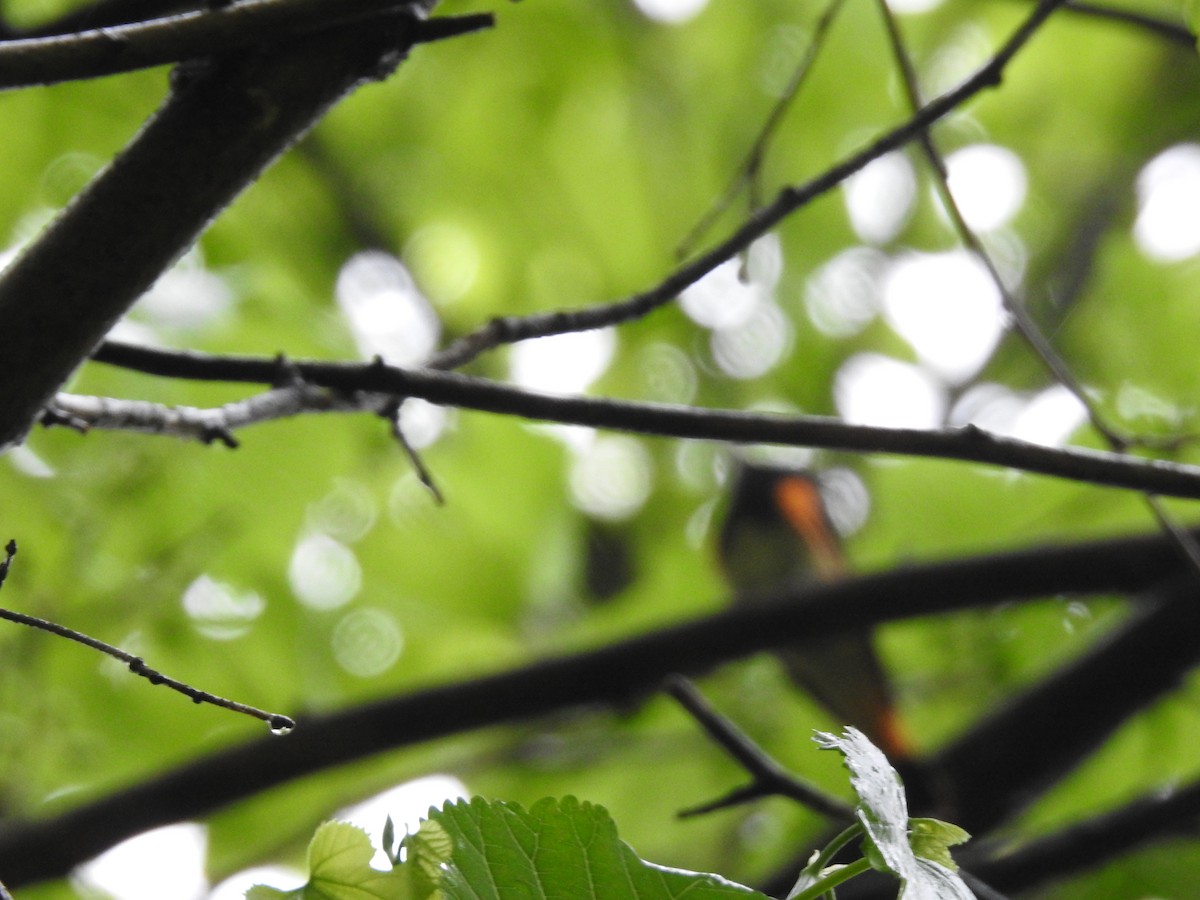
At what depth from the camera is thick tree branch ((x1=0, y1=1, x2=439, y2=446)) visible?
519 mm

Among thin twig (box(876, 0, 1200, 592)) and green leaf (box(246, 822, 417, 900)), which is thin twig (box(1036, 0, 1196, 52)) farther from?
green leaf (box(246, 822, 417, 900))

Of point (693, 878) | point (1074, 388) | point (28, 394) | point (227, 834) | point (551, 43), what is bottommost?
point (693, 878)

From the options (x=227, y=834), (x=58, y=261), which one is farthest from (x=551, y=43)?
(x=58, y=261)

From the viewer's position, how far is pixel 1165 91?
230 cm

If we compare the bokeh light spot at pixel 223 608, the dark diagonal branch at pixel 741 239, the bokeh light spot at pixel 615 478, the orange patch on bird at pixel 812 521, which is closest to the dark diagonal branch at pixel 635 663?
the bokeh light spot at pixel 223 608

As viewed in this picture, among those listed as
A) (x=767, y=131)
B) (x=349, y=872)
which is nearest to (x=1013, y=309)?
(x=767, y=131)

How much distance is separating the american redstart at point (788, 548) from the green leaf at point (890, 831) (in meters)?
1.75

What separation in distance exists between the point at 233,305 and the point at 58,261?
102cm

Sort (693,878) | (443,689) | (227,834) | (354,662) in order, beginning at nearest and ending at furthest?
(693,878) → (443,689) → (227,834) → (354,662)

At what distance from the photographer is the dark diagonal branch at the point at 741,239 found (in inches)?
27.2

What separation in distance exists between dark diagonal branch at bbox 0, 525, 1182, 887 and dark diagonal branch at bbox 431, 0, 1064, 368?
0.67m

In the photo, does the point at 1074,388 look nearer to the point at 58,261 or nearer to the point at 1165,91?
the point at 58,261

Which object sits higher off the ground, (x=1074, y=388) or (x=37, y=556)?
(x=1074, y=388)

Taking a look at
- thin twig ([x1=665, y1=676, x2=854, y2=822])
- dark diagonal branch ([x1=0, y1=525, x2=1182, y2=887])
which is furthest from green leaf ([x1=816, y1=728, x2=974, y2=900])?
dark diagonal branch ([x1=0, y1=525, x2=1182, y2=887])
